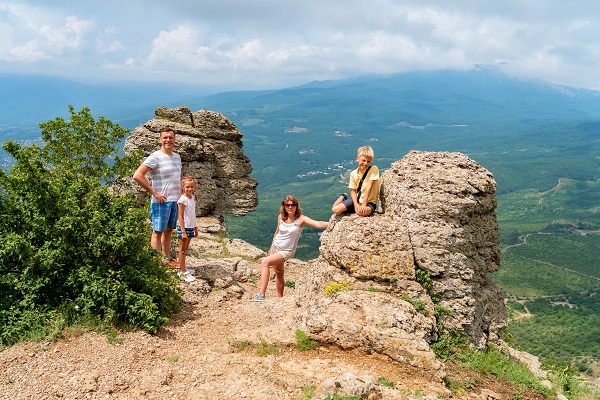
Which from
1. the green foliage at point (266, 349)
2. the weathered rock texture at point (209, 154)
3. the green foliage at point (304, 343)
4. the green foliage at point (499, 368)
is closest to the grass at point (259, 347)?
the green foliage at point (266, 349)

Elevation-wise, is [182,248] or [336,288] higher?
[182,248]

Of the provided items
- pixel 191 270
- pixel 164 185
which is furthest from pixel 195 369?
pixel 191 270

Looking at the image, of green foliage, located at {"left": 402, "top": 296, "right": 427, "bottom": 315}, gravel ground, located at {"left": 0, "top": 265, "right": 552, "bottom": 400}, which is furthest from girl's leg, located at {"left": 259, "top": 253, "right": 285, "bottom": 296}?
green foliage, located at {"left": 402, "top": 296, "right": 427, "bottom": 315}

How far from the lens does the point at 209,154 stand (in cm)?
2648

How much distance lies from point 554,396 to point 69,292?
1034 cm

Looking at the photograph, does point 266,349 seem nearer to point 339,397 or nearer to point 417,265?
point 339,397

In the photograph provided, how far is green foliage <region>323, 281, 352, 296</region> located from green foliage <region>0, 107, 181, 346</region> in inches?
Answer: 146

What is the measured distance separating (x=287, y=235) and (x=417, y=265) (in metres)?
3.61

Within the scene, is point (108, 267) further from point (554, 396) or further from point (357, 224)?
point (554, 396)

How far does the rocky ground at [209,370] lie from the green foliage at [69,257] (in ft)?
1.95

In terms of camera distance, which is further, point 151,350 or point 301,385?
point 151,350

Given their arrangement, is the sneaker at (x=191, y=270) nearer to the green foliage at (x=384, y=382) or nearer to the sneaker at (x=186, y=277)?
the sneaker at (x=186, y=277)

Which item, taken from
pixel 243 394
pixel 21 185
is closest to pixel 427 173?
pixel 243 394

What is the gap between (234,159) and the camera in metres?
28.2
